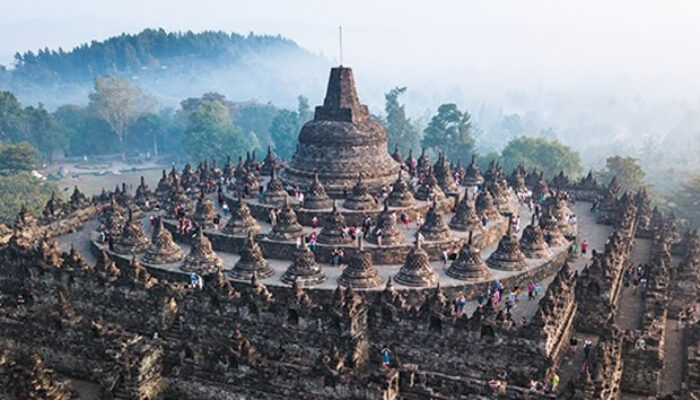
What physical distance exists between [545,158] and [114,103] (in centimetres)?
6313

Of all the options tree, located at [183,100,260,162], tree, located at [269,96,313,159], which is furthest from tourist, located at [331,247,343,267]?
tree, located at [269,96,313,159]

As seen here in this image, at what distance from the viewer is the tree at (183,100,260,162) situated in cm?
8388

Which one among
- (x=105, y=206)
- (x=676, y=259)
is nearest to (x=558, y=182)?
(x=676, y=259)

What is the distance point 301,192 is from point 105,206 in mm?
12712

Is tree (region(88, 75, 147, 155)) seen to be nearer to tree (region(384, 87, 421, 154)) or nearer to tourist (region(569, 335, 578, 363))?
tree (region(384, 87, 421, 154))

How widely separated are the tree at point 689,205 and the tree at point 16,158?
60.6 meters

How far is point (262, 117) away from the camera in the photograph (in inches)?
4813

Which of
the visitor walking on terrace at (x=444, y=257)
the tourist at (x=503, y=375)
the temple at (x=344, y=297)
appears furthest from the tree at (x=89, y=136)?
the tourist at (x=503, y=375)

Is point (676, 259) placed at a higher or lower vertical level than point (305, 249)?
lower

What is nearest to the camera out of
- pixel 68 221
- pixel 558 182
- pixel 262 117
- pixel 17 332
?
pixel 17 332

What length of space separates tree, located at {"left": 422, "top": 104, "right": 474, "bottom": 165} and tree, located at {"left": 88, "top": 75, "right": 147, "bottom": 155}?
46.8 m

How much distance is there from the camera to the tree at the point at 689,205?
51.8 m

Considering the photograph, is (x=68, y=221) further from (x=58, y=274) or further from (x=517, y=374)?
(x=517, y=374)

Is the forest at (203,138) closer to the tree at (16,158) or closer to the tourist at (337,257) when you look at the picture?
the tree at (16,158)
